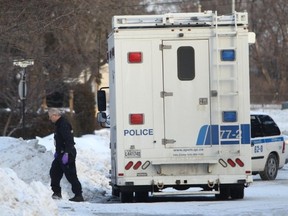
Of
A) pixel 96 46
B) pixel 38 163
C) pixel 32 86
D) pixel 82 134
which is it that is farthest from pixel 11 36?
pixel 96 46

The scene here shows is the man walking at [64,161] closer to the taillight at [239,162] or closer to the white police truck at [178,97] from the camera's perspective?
the white police truck at [178,97]

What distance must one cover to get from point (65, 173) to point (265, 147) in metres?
7.77

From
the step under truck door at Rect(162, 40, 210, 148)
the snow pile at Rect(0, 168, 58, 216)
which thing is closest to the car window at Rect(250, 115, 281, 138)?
the step under truck door at Rect(162, 40, 210, 148)

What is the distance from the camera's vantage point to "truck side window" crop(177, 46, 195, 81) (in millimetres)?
14234

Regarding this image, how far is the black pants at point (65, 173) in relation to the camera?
15.1m

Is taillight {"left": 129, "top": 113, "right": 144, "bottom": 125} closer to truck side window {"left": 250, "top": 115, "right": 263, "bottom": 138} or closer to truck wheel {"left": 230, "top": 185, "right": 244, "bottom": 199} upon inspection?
truck wheel {"left": 230, "top": 185, "right": 244, "bottom": 199}

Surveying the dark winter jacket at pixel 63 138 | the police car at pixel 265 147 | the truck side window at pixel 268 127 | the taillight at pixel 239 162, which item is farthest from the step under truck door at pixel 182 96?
the truck side window at pixel 268 127

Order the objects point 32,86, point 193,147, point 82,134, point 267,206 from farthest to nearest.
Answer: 1. point 82,134
2. point 32,86
3. point 193,147
4. point 267,206

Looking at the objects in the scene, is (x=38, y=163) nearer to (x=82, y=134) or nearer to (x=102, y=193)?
(x=102, y=193)

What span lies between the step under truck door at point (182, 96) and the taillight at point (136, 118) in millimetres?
419

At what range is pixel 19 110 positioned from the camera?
35.1m

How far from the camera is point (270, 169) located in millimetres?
21719

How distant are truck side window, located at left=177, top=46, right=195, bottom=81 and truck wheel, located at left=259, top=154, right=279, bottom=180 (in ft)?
26.1

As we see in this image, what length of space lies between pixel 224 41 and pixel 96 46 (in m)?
32.1
